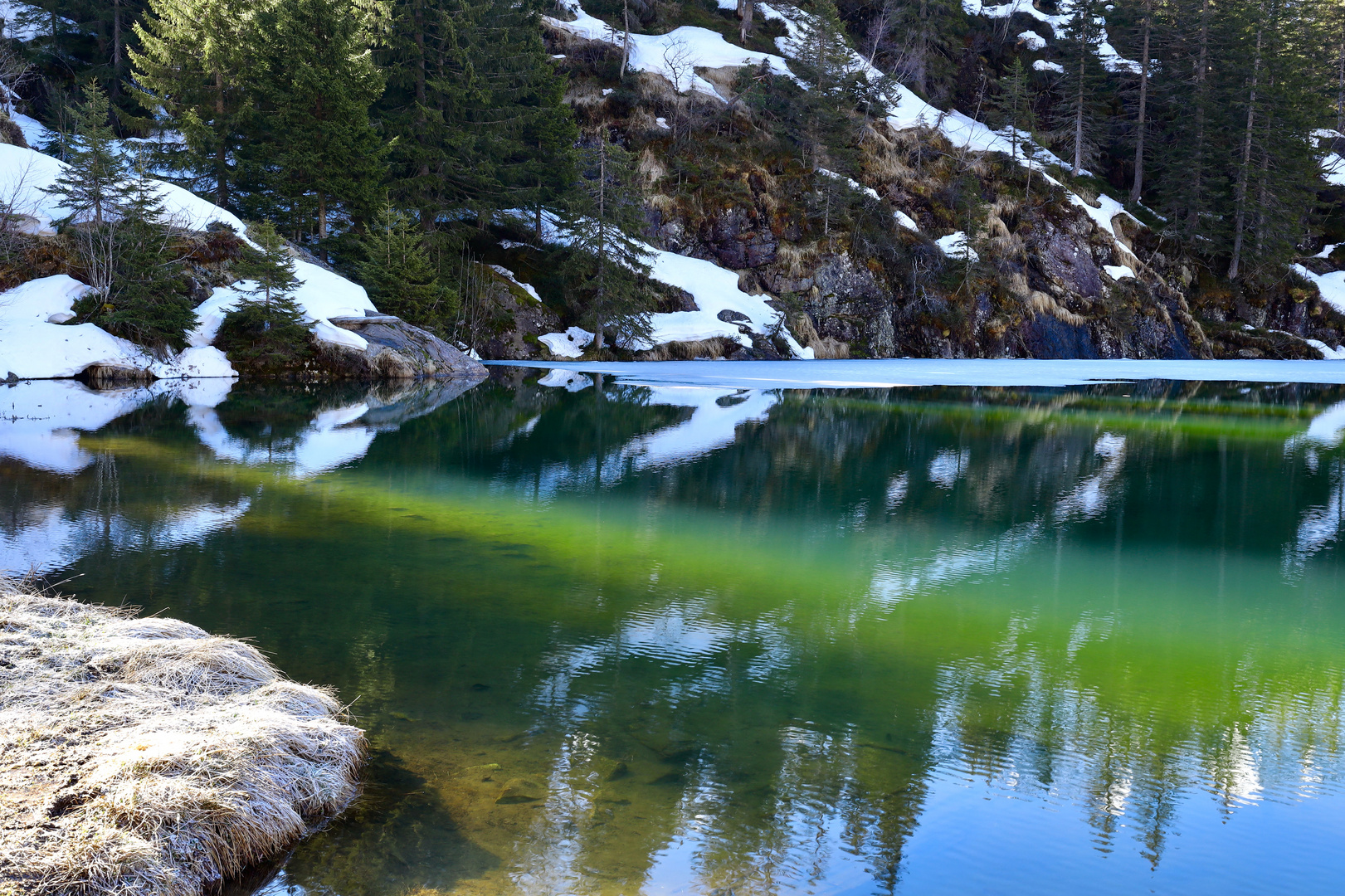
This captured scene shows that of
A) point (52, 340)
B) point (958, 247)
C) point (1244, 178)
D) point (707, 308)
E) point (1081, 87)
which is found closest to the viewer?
point (52, 340)

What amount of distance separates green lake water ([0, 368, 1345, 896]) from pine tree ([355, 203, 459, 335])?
16.9m

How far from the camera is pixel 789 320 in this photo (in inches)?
1580

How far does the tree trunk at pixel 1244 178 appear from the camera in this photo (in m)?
47.8

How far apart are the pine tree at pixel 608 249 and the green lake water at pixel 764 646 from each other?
73.7 ft

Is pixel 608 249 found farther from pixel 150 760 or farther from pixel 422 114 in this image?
pixel 150 760

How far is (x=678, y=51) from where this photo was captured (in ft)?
155

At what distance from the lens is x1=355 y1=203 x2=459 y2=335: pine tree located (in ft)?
96.8

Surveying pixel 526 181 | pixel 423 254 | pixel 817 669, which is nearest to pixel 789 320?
pixel 526 181

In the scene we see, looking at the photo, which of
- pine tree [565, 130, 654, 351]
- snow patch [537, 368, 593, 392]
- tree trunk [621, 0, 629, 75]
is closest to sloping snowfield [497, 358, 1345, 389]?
snow patch [537, 368, 593, 392]

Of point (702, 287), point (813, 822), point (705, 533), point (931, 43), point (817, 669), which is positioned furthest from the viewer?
point (931, 43)

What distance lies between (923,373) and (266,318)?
20795 mm

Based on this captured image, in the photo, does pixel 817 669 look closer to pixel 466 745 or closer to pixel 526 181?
pixel 466 745

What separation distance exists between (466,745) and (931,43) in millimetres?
59978

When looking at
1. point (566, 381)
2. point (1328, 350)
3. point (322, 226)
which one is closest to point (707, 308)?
point (566, 381)
